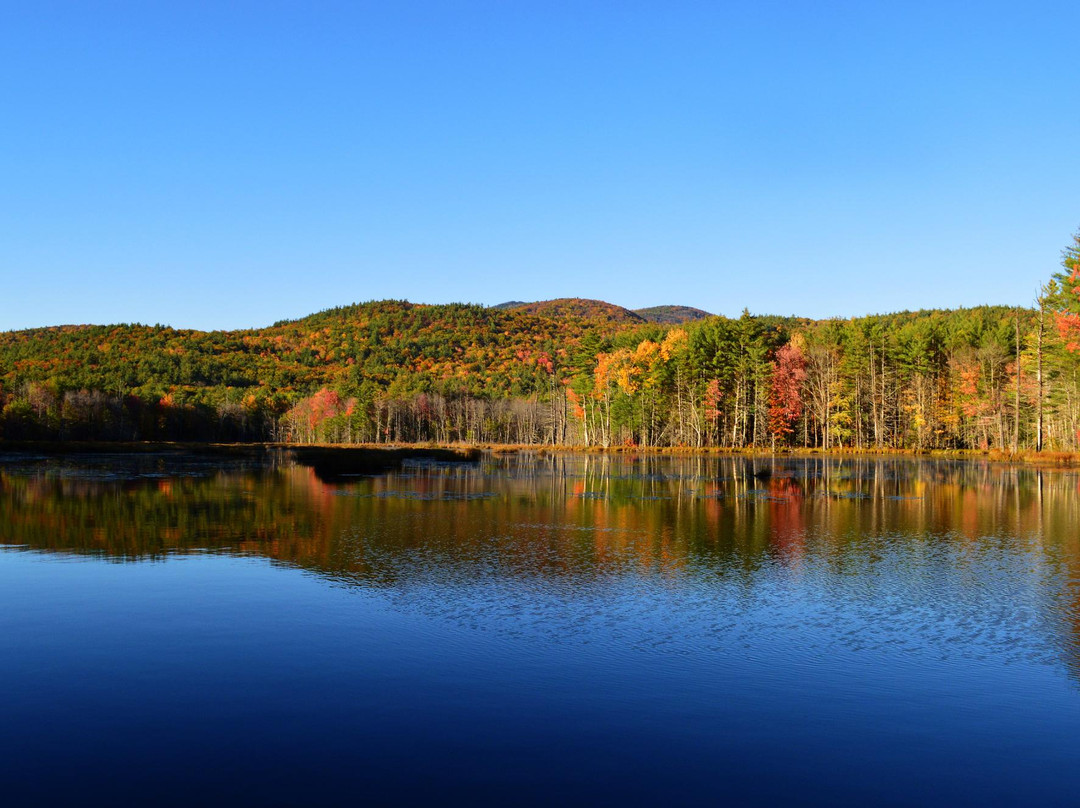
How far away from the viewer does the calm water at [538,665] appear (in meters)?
8.20

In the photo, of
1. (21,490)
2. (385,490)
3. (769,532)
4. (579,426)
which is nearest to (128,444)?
(579,426)

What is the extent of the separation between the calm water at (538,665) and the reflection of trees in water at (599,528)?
192mm

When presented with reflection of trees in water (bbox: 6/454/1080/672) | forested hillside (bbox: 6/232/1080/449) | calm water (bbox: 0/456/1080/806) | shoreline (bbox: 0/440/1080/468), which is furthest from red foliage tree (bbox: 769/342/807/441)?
calm water (bbox: 0/456/1080/806)

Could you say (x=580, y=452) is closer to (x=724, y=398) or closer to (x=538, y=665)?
(x=724, y=398)

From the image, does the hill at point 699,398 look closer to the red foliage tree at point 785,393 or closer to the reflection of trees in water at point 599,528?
the red foliage tree at point 785,393

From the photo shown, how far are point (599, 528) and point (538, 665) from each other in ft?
48.8

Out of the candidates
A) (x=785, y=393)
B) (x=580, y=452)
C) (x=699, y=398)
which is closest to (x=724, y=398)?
(x=699, y=398)

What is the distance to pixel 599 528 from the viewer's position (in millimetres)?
26359

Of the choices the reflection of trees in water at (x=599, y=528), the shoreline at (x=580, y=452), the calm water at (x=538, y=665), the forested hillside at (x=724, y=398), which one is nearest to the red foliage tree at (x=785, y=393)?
the forested hillside at (x=724, y=398)

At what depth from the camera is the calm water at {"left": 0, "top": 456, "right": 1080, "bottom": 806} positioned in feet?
26.9

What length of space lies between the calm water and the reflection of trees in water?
19 centimetres

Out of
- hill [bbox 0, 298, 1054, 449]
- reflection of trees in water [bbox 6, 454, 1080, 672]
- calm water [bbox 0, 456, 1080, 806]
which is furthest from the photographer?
hill [bbox 0, 298, 1054, 449]

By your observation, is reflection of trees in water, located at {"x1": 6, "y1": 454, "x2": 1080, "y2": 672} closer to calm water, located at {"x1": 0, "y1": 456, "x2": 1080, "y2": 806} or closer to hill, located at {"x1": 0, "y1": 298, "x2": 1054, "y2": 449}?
calm water, located at {"x1": 0, "y1": 456, "x2": 1080, "y2": 806}

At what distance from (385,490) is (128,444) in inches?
2992
